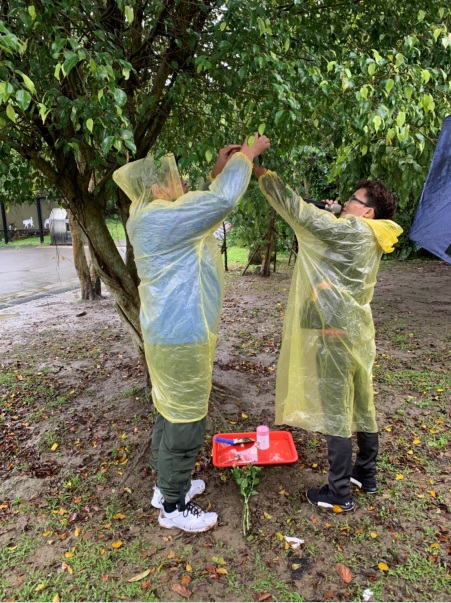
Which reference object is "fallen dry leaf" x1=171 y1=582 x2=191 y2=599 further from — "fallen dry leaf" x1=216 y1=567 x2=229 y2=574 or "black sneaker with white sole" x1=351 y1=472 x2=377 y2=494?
"black sneaker with white sole" x1=351 y1=472 x2=377 y2=494

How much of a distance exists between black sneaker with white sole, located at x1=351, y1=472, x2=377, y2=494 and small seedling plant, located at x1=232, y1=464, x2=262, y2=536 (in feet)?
1.84

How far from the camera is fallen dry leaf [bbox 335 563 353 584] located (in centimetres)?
198

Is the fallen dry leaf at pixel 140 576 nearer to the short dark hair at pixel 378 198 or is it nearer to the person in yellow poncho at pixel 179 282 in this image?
the person in yellow poncho at pixel 179 282

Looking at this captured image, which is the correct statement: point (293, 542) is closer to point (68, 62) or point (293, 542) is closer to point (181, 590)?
point (181, 590)

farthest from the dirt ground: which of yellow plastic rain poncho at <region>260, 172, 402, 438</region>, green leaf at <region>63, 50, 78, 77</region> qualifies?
green leaf at <region>63, 50, 78, 77</region>

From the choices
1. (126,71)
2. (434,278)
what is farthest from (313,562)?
(434,278)

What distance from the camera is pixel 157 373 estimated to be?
2.12 m

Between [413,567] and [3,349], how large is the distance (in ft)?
16.4

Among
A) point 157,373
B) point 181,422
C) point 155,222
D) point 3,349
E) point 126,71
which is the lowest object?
point 3,349

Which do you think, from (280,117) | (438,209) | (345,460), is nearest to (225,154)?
(280,117)

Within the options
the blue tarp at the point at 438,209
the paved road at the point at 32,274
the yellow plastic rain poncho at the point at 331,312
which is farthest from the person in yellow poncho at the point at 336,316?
the paved road at the point at 32,274

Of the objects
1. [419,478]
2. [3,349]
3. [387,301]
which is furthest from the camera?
[387,301]

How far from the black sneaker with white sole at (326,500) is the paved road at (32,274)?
5.60m

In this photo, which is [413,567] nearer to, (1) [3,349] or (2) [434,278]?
(1) [3,349]
